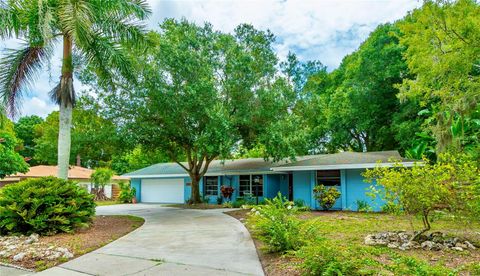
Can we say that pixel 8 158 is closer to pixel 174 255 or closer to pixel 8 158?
pixel 8 158

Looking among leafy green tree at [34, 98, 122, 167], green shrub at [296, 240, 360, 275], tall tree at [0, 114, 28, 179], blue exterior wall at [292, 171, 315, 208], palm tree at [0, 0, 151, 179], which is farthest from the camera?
tall tree at [0, 114, 28, 179]

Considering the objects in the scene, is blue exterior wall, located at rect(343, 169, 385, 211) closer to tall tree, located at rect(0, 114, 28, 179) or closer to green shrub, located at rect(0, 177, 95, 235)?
green shrub, located at rect(0, 177, 95, 235)

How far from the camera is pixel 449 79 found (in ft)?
32.5

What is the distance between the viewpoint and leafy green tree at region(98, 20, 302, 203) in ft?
42.8

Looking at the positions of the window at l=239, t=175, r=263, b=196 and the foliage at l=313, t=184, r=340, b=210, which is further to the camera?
the window at l=239, t=175, r=263, b=196

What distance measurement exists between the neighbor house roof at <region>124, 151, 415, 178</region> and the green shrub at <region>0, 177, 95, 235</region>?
772 centimetres

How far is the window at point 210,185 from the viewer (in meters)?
21.5

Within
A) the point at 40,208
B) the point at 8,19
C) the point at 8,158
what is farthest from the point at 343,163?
the point at 8,158

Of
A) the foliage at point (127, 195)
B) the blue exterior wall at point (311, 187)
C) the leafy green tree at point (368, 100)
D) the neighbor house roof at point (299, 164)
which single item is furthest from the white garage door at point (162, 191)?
the leafy green tree at point (368, 100)

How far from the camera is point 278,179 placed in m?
20.0

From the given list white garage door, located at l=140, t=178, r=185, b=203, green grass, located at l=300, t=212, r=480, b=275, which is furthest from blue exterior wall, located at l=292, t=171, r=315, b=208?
white garage door, located at l=140, t=178, r=185, b=203

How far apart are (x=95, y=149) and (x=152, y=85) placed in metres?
4.73

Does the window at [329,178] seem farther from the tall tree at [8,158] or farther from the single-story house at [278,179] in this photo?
the tall tree at [8,158]

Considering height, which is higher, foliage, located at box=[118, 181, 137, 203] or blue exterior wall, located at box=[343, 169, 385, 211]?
blue exterior wall, located at box=[343, 169, 385, 211]
